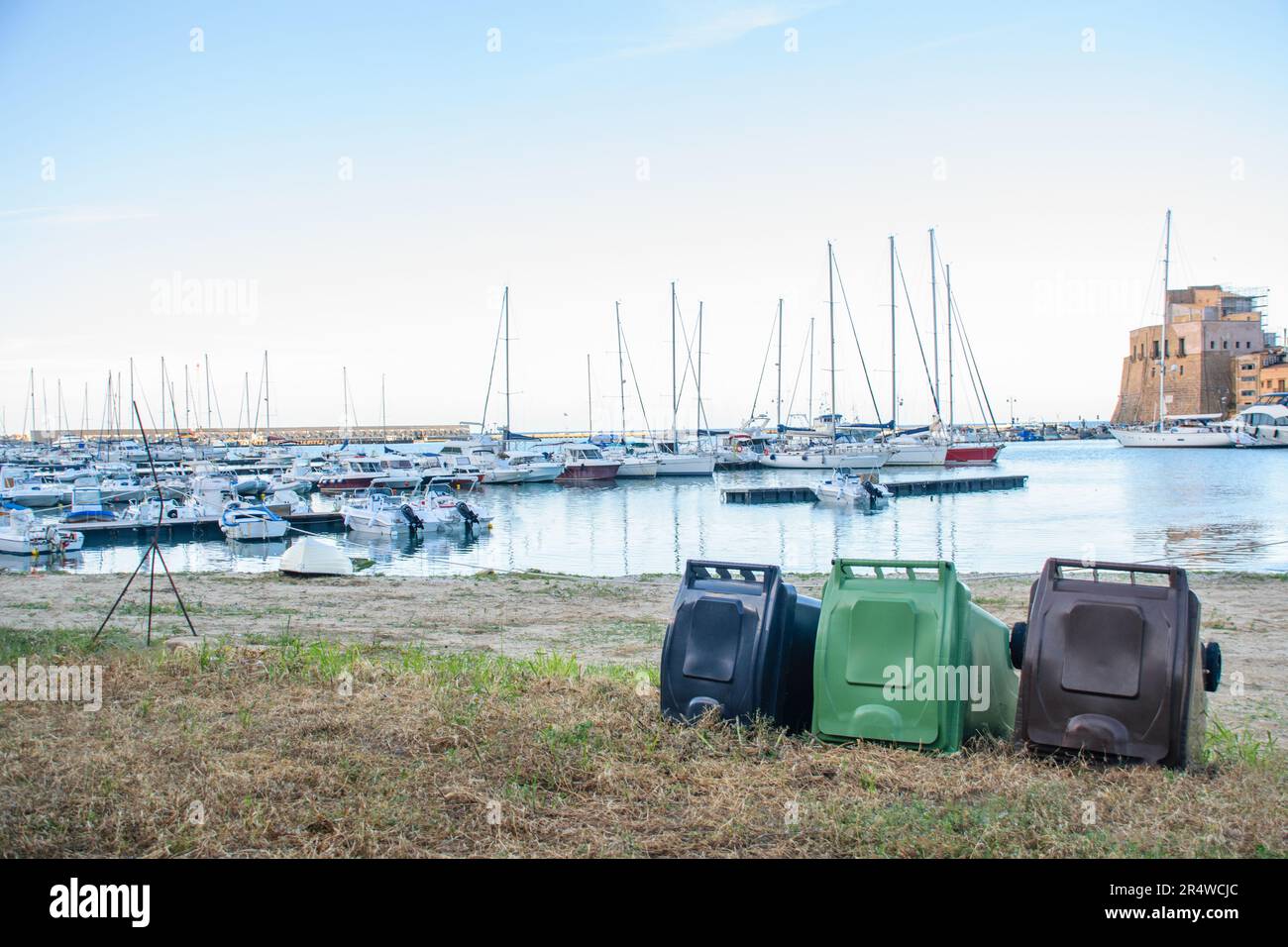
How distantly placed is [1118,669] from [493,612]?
10.6 meters

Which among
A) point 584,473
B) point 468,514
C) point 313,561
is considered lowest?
point 584,473

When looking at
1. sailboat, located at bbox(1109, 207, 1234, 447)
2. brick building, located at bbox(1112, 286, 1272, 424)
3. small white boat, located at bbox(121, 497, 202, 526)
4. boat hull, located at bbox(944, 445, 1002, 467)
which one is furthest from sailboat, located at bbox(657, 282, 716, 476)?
brick building, located at bbox(1112, 286, 1272, 424)

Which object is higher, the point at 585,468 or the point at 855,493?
the point at 585,468

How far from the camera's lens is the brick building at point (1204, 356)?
14250 centimetres

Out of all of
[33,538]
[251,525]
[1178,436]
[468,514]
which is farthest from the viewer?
[1178,436]

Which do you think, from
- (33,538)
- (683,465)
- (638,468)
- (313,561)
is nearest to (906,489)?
(683,465)

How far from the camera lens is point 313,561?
66.9ft

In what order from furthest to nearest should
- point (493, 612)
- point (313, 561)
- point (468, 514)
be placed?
point (468, 514), point (313, 561), point (493, 612)

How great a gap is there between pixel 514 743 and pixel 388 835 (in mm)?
1274

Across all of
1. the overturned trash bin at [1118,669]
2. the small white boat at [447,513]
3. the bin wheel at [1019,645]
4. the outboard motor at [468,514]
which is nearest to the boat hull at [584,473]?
the small white boat at [447,513]

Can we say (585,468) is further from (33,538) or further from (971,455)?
(33,538)
